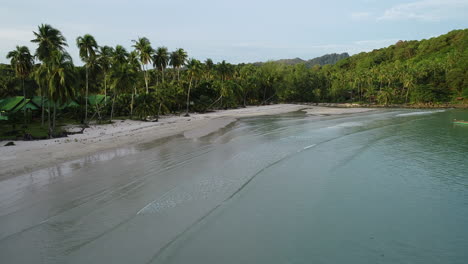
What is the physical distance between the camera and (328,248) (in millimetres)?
9227

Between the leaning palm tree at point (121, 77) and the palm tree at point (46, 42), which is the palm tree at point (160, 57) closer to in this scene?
the leaning palm tree at point (121, 77)

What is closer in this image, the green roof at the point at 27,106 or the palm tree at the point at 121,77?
the palm tree at the point at 121,77

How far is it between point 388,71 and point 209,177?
103797 millimetres

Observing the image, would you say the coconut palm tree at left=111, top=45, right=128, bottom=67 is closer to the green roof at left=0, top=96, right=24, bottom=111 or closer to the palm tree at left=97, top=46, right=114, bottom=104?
the palm tree at left=97, top=46, right=114, bottom=104

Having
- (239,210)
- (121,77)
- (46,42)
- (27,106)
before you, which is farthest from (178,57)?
(239,210)

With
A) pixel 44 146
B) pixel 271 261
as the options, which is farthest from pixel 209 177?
pixel 44 146

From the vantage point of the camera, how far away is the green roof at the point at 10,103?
4158cm

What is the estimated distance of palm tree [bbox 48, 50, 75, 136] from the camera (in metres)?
26.9

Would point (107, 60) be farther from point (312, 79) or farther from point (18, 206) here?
point (312, 79)

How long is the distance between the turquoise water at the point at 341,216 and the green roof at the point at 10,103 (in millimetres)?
40683

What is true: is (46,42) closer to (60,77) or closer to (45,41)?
(45,41)

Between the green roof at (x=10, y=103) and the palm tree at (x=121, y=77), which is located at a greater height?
the palm tree at (x=121, y=77)

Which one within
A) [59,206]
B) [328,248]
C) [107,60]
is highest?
[107,60]

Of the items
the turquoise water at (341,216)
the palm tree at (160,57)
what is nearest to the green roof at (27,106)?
the palm tree at (160,57)
